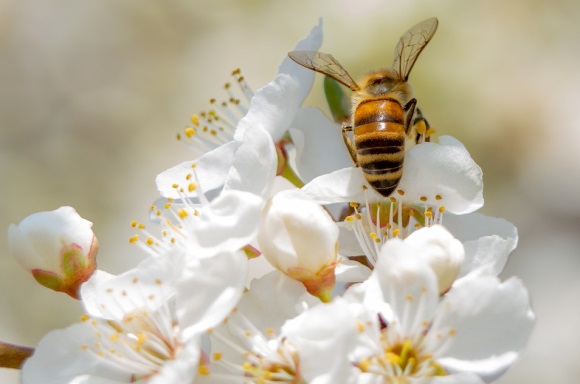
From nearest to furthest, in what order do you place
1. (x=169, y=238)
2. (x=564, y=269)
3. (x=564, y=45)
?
(x=169, y=238) < (x=564, y=269) < (x=564, y=45)

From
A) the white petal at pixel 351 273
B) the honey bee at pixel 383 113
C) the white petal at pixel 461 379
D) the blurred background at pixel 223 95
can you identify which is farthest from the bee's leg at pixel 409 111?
the blurred background at pixel 223 95

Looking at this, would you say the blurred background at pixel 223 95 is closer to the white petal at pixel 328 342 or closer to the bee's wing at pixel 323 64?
the bee's wing at pixel 323 64

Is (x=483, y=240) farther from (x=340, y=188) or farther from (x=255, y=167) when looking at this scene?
(x=255, y=167)

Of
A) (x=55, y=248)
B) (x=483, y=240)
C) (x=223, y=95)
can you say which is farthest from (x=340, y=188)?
(x=223, y=95)

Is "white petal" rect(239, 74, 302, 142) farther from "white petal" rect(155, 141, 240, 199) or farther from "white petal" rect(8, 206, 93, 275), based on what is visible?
"white petal" rect(8, 206, 93, 275)

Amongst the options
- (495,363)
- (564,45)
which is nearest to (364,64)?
(564,45)

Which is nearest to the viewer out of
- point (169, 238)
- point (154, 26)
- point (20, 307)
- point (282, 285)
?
point (282, 285)

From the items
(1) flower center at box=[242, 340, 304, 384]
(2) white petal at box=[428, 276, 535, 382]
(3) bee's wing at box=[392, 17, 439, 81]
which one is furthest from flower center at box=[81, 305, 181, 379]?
(3) bee's wing at box=[392, 17, 439, 81]

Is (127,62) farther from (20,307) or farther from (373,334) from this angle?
(373,334)
